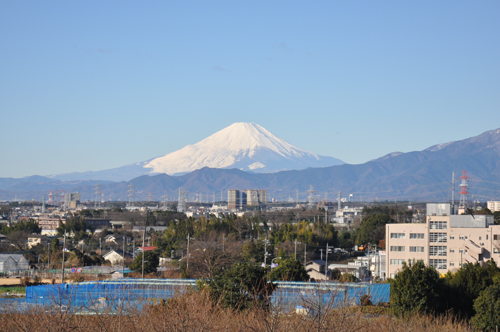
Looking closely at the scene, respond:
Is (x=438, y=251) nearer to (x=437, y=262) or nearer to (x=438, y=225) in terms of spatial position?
(x=437, y=262)

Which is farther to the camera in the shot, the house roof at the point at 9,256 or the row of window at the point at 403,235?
the house roof at the point at 9,256

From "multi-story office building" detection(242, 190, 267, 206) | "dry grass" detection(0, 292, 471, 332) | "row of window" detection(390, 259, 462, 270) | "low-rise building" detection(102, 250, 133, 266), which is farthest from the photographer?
"multi-story office building" detection(242, 190, 267, 206)

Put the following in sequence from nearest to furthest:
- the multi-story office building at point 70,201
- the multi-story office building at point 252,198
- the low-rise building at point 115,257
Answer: the low-rise building at point 115,257, the multi-story office building at point 70,201, the multi-story office building at point 252,198

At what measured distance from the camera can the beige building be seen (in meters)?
27.9

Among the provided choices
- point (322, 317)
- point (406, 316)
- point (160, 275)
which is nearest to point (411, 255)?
point (160, 275)

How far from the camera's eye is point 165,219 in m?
66.3

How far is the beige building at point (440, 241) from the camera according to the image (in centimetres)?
2792

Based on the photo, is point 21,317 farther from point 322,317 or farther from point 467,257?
point 467,257

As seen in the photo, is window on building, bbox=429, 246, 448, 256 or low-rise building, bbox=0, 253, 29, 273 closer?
window on building, bbox=429, 246, 448, 256

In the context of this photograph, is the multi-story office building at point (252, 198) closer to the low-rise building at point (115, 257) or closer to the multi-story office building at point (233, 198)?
the multi-story office building at point (233, 198)

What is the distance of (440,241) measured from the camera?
2845 centimetres

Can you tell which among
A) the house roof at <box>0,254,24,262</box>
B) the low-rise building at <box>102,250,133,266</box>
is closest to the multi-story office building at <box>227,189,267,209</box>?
the low-rise building at <box>102,250,133,266</box>

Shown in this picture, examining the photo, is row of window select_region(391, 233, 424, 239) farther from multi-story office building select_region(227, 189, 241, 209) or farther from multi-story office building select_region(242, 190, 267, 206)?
multi-story office building select_region(242, 190, 267, 206)

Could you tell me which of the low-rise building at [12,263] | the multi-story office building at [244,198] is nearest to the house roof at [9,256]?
the low-rise building at [12,263]
